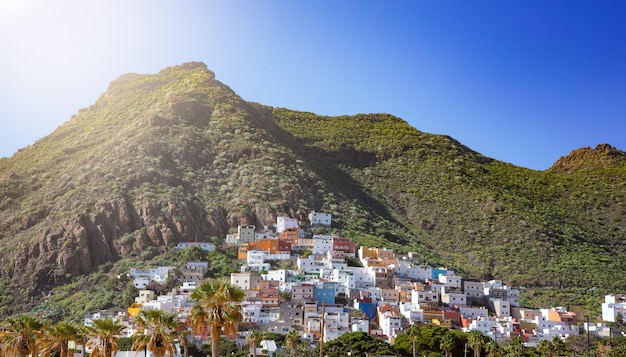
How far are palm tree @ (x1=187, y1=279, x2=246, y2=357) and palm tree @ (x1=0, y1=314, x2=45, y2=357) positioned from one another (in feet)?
30.1

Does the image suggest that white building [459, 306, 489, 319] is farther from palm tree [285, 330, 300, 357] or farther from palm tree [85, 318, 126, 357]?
palm tree [85, 318, 126, 357]

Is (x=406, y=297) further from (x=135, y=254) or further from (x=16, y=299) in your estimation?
(x=16, y=299)

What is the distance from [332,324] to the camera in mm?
75125

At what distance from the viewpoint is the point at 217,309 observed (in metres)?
27.5

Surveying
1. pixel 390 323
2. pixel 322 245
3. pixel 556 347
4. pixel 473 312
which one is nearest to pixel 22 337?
pixel 556 347

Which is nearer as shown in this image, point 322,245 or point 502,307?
point 502,307

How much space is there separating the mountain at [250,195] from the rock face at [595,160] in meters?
7.73

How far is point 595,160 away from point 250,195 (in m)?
108

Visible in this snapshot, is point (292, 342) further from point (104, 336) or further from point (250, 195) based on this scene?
point (250, 195)

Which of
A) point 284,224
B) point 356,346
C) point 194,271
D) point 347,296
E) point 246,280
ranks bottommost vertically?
point 356,346

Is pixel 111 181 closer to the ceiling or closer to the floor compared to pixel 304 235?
closer to the ceiling

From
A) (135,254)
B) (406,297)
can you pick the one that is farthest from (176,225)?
(406,297)

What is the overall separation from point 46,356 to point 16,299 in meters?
57.1

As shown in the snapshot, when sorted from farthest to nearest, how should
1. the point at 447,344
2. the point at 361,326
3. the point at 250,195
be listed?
1. the point at 250,195
2. the point at 361,326
3. the point at 447,344
